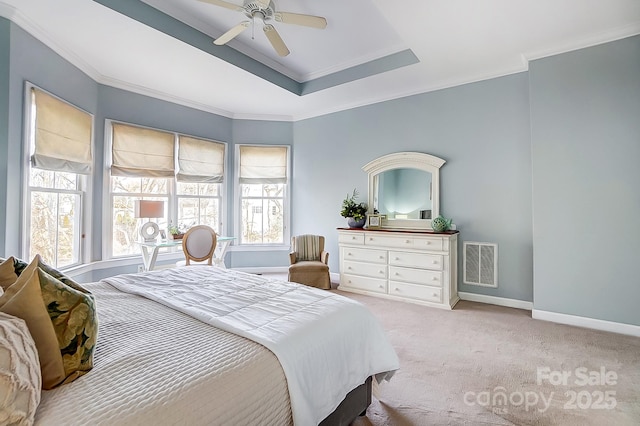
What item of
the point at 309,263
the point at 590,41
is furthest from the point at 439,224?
the point at 590,41

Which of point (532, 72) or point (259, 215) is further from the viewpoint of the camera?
point (259, 215)

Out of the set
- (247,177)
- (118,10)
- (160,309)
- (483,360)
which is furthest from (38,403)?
(247,177)

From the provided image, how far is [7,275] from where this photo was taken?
1.28m

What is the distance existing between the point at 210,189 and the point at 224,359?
14.5 feet

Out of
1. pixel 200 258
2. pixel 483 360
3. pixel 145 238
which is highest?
pixel 145 238

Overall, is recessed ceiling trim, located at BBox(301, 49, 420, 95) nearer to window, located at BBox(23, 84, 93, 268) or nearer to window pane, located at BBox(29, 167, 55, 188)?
window, located at BBox(23, 84, 93, 268)

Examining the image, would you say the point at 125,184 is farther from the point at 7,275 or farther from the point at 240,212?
the point at 7,275

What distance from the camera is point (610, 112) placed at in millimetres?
2936

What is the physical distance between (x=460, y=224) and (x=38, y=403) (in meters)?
4.16

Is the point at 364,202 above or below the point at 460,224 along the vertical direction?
above

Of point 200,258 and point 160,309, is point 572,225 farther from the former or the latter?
point 200,258

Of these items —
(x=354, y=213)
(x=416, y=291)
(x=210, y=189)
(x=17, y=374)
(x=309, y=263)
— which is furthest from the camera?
(x=210, y=189)

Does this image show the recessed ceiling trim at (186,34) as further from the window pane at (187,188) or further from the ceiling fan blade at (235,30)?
the window pane at (187,188)

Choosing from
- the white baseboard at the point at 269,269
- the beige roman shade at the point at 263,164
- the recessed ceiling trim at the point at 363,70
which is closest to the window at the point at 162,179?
the beige roman shade at the point at 263,164
